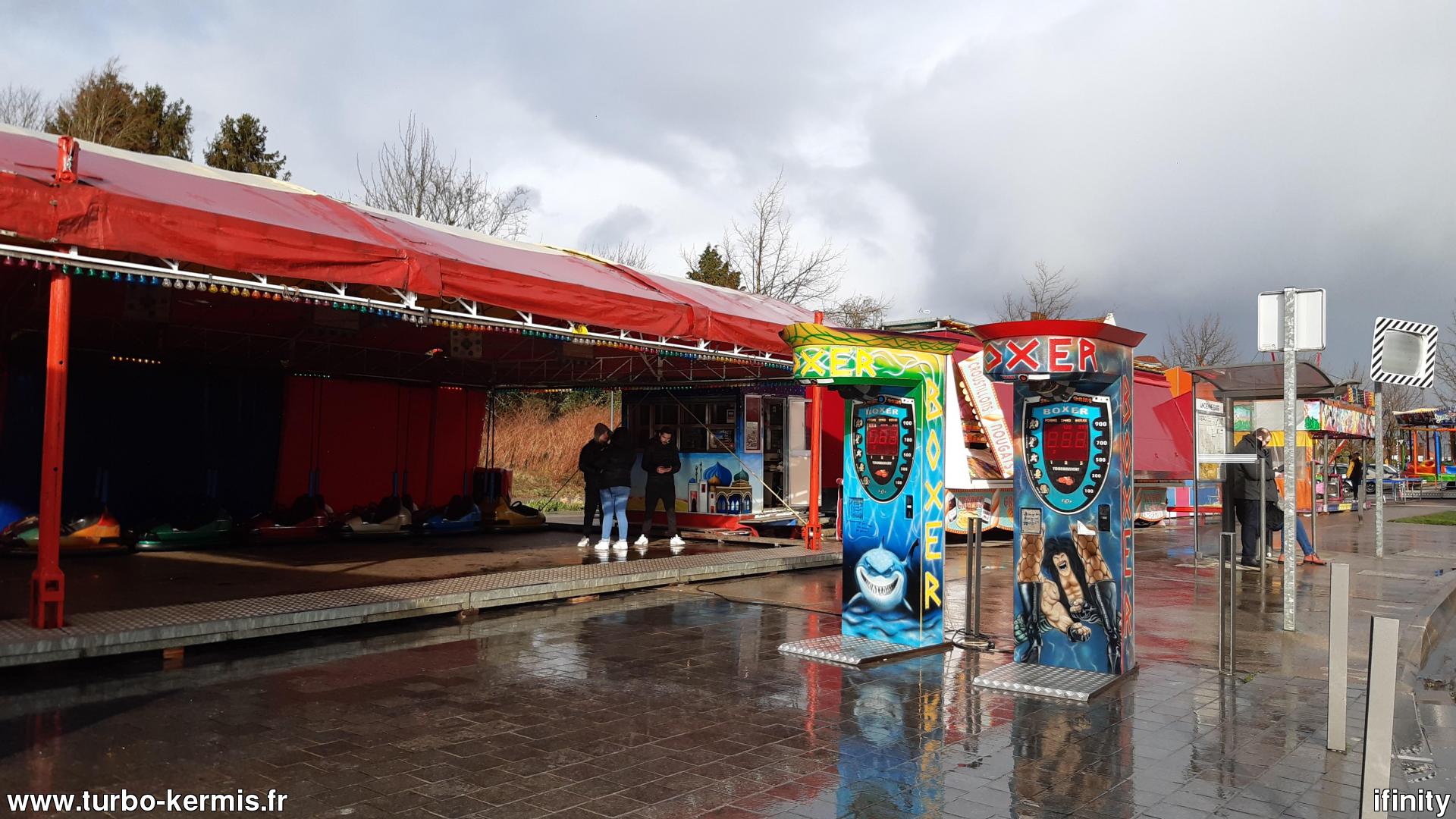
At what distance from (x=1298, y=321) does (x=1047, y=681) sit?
4434mm

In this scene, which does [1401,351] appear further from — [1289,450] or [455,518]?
[455,518]

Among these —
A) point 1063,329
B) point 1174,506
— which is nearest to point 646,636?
point 1063,329

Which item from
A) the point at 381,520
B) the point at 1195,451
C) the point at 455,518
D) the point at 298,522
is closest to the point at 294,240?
the point at 298,522

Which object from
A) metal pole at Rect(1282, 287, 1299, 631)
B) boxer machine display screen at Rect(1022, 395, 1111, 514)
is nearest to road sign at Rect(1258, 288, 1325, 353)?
metal pole at Rect(1282, 287, 1299, 631)

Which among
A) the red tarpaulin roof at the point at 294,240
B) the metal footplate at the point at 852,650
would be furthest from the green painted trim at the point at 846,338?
the red tarpaulin roof at the point at 294,240

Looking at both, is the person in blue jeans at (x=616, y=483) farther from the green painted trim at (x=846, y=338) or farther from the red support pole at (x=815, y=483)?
the green painted trim at (x=846, y=338)

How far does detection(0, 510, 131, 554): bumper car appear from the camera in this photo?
1233 centimetres

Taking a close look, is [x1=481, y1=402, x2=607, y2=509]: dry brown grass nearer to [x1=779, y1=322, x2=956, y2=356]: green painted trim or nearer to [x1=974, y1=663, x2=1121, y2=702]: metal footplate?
[x1=779, y1=322, x2=956, y2=356]: green painted trim

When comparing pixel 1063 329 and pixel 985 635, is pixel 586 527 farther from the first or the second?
pixel 1063 329

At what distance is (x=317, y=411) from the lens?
54.2ft

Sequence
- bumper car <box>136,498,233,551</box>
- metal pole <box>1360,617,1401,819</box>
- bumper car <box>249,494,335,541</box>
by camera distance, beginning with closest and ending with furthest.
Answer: metal pole <box>1360,617,1401,819</box>
bumper car <box>136,498,233,551</box>
bumper car <box>249,494,335,541</box>

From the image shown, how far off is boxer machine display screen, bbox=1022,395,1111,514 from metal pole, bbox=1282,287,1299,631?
292 cm

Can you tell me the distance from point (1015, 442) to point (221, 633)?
6301mm

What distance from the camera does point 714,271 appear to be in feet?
134
